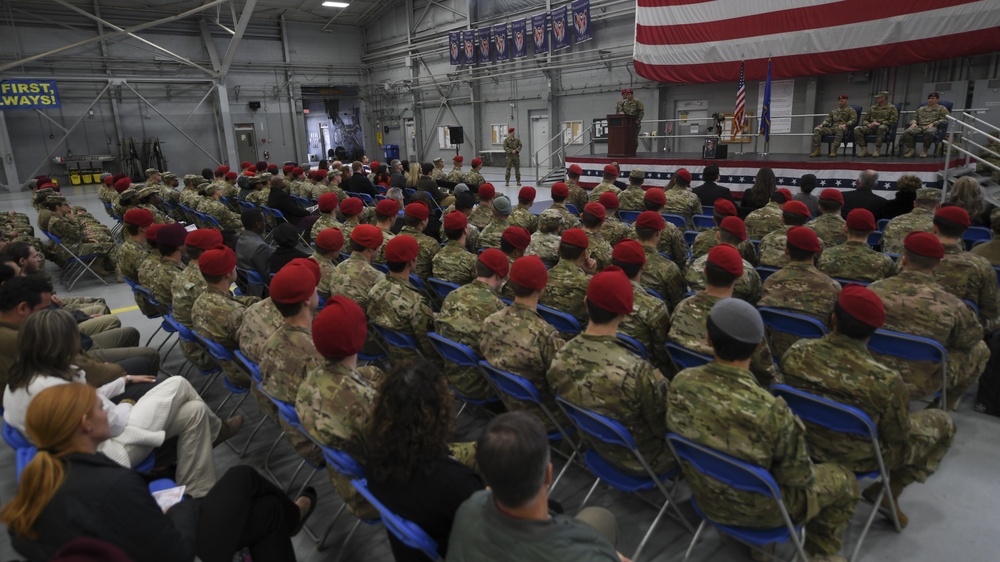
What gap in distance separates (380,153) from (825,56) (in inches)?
799

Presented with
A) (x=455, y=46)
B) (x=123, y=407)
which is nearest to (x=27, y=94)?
(x=455, y=46)

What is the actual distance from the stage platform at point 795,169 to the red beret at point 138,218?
32.1ft

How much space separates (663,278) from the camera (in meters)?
4.32

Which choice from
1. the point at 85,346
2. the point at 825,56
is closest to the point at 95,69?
the point at 85,346

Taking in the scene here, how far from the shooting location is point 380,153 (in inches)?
1075

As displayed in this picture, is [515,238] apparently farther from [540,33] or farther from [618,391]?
[540,33]

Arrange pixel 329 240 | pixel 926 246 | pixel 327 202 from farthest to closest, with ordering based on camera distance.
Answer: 1. pixel 327 202
2. pixel 329 240
3. pixel 926 246

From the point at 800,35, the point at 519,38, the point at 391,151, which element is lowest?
the point at 391,151

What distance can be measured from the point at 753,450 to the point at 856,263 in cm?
297

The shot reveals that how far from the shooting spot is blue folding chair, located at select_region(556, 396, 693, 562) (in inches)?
87.5

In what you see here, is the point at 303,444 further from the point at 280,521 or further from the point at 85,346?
the point at 85,346

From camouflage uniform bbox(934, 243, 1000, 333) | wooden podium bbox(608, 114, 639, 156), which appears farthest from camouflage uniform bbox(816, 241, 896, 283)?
wooden podium bbox(608, 114, 639, 156)

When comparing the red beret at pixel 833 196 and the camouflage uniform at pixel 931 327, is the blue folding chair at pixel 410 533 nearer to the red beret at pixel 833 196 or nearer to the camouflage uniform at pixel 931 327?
the camouflage uniform at pixel 931 327

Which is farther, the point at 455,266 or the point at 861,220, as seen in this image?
the point at 455,266
